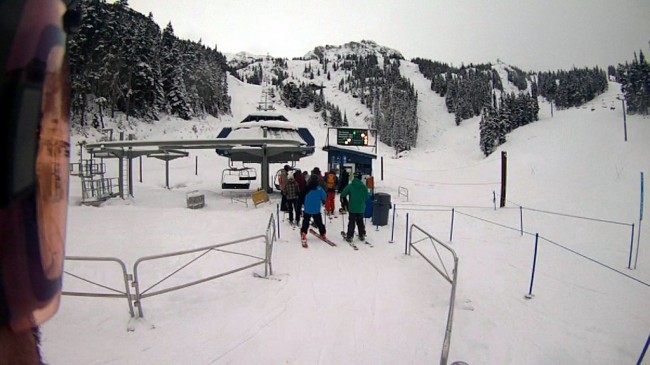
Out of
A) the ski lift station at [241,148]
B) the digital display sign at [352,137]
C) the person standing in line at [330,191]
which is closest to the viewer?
the person standing in line at [330,191]

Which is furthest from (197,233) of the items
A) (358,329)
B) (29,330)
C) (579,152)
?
(579,152)

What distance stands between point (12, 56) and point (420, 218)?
14.7 m

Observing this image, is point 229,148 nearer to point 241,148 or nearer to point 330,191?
point 241,148

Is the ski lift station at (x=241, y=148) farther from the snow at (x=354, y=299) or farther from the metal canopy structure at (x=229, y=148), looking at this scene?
the snow at (x=354, y=299)

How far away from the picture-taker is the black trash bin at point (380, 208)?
35.6ft

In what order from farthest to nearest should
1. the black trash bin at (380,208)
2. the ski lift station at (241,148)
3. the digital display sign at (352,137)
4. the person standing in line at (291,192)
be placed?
the digital display sign at (352,137)
the ski lift station at (241,148)
the black trash bin at (380,208)
the person standing in line at (291,192)

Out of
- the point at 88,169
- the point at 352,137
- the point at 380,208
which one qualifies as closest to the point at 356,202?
the point at 380,208

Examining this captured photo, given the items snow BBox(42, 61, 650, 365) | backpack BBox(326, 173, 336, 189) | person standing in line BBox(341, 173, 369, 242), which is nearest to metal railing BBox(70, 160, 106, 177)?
snow BBox(42, 61, 650, 365)

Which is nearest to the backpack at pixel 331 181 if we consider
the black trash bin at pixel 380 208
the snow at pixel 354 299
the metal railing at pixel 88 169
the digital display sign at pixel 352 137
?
the snow at pixel 354 299

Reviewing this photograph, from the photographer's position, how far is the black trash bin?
10859mm

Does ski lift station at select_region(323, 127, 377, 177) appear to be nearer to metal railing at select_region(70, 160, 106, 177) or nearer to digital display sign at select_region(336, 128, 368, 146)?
digital display sign at select_region(336, 128, 368, 146)

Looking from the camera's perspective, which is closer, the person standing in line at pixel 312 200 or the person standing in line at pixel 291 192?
the person standing in line at pixel 312 200

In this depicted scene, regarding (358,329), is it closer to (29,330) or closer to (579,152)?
(29,330)

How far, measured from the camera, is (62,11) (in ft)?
3.20
